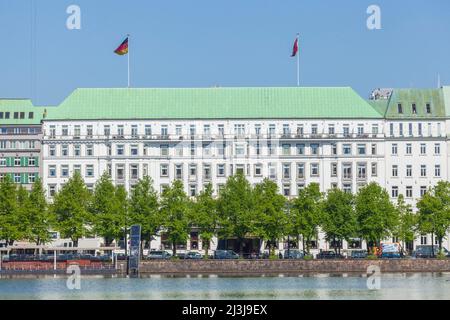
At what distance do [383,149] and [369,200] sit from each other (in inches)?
861

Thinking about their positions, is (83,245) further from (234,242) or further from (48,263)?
(234,242)

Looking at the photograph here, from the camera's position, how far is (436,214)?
133 m

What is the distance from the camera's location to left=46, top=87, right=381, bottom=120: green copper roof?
497 ft

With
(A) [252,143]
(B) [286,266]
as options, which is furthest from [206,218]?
(A) [252,143]

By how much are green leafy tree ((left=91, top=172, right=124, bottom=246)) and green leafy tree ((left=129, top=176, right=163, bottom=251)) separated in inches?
57.0

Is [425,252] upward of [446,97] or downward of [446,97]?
downward

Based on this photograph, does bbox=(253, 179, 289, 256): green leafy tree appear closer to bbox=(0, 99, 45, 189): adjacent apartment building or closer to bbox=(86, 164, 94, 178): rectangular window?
Result: bbox=(86, 164, 94, 178): rectangular window

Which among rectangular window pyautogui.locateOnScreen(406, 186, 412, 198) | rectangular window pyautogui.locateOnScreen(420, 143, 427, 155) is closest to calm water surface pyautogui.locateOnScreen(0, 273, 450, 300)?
rectangular window pyautogui.locateOnScreen(406, 186, 412, 198)

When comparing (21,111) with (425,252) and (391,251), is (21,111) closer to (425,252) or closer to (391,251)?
(425,252)

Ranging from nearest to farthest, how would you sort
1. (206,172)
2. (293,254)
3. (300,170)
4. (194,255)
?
(194,255) < (293,254) < (206,172) < (300,170)

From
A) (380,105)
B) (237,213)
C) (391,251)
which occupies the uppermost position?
(380,105)

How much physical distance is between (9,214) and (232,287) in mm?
35039

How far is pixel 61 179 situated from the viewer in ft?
498

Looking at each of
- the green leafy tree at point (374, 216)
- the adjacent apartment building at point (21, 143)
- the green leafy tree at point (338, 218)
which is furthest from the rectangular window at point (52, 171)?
the green leafy tree at point (374, 216)
